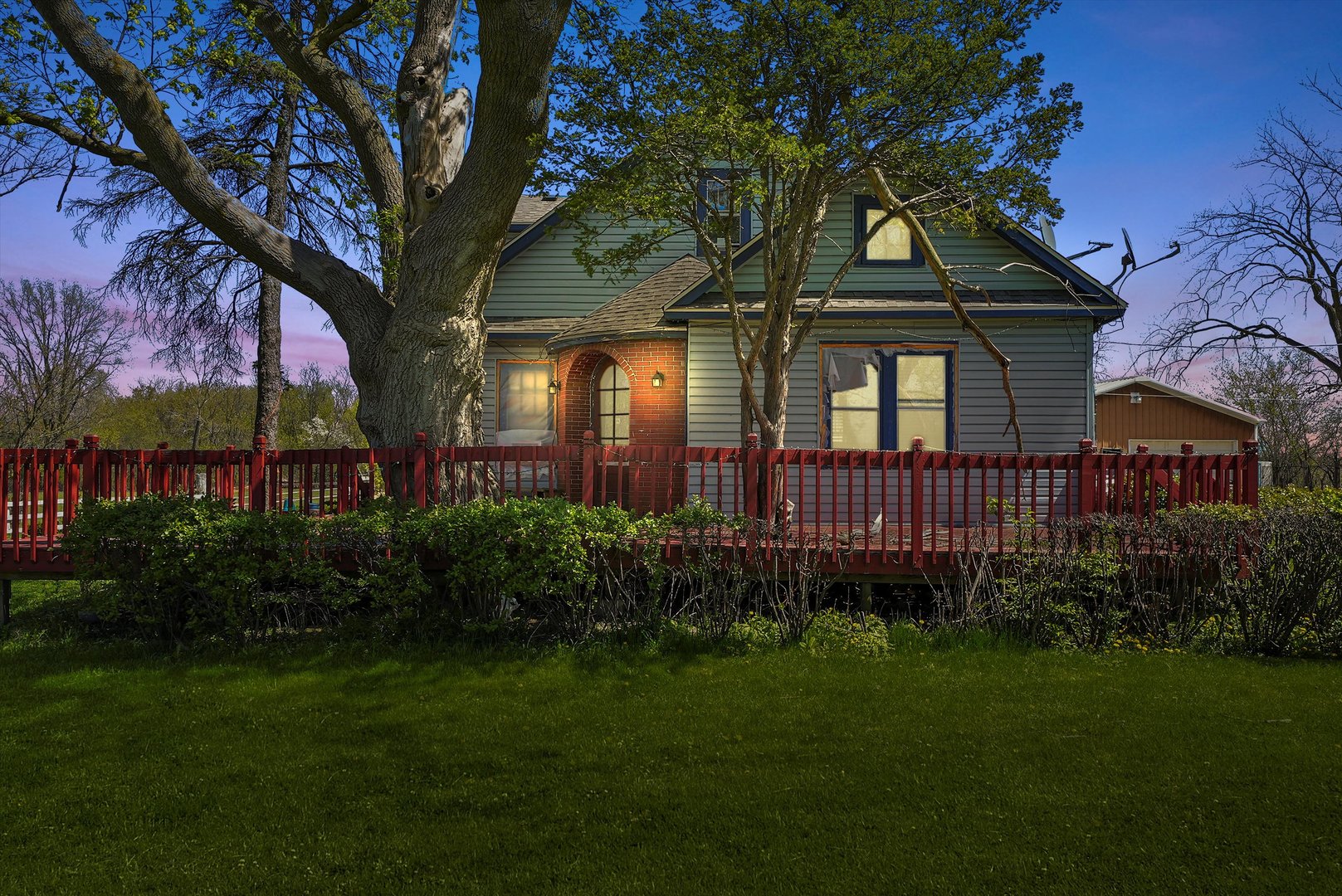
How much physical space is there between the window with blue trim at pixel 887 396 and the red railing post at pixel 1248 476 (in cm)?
523

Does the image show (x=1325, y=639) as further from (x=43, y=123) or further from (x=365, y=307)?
(x=43, y=123)

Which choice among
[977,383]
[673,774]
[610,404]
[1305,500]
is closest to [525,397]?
[610,404]

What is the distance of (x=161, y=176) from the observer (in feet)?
29.5

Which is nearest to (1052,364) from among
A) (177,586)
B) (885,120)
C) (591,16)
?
(885,120)

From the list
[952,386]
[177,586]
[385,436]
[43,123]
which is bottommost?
[177,586]

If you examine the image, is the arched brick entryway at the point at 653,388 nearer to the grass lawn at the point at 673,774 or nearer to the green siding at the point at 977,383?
the green siding at the point at 977,383

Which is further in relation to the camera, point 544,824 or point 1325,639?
point 1325,639

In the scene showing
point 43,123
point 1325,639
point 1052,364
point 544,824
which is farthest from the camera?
point 1052,364

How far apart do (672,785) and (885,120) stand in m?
6.62

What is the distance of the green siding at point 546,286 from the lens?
52.2 feet

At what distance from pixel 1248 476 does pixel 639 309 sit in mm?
9099

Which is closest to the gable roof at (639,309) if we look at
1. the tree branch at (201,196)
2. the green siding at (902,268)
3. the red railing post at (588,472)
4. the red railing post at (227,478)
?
the green siding at (902,268)

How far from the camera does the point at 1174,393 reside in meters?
30.8

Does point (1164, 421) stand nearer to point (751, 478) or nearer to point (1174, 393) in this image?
point (1174, 393)
